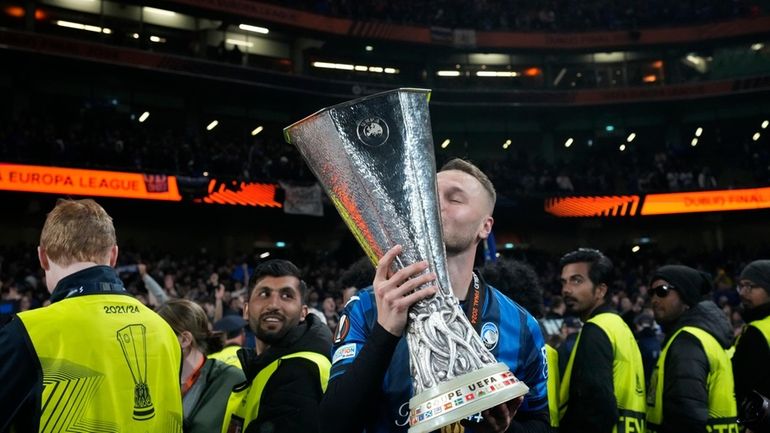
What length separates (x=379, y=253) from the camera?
1.88m

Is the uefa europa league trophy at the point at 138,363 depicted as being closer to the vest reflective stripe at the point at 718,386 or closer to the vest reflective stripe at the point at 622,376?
the vest reflective stripe at the point at 622,376

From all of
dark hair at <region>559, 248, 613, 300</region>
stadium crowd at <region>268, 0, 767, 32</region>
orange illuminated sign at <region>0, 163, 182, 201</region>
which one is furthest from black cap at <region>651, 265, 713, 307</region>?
stadium crowd at <region>268, 0, 767, 32</region>

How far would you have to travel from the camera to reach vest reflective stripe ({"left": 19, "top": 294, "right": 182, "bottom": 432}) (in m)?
2.61

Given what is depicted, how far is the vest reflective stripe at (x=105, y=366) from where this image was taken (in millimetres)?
2611

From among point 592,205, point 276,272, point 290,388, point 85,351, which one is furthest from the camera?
point 592,205

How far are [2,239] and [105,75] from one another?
724 centimetres

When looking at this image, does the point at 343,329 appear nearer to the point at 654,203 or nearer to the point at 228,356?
the point at 228,356

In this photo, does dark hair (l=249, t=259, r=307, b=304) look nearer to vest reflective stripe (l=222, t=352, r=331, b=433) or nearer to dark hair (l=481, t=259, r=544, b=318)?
vest reflective stripe (l=222, t=352, r=331, b=433)

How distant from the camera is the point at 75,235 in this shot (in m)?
2.89

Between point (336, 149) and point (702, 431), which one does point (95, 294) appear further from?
point (702, 431)

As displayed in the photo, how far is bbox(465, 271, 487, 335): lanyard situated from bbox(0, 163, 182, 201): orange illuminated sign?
19.4m

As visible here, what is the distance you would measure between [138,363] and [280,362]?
757mm

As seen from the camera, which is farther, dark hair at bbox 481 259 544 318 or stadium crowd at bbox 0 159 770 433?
dark hair at bbox 481 259 544 318

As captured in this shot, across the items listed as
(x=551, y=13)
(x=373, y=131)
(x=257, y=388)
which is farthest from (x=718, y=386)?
(x=551, y=13)
